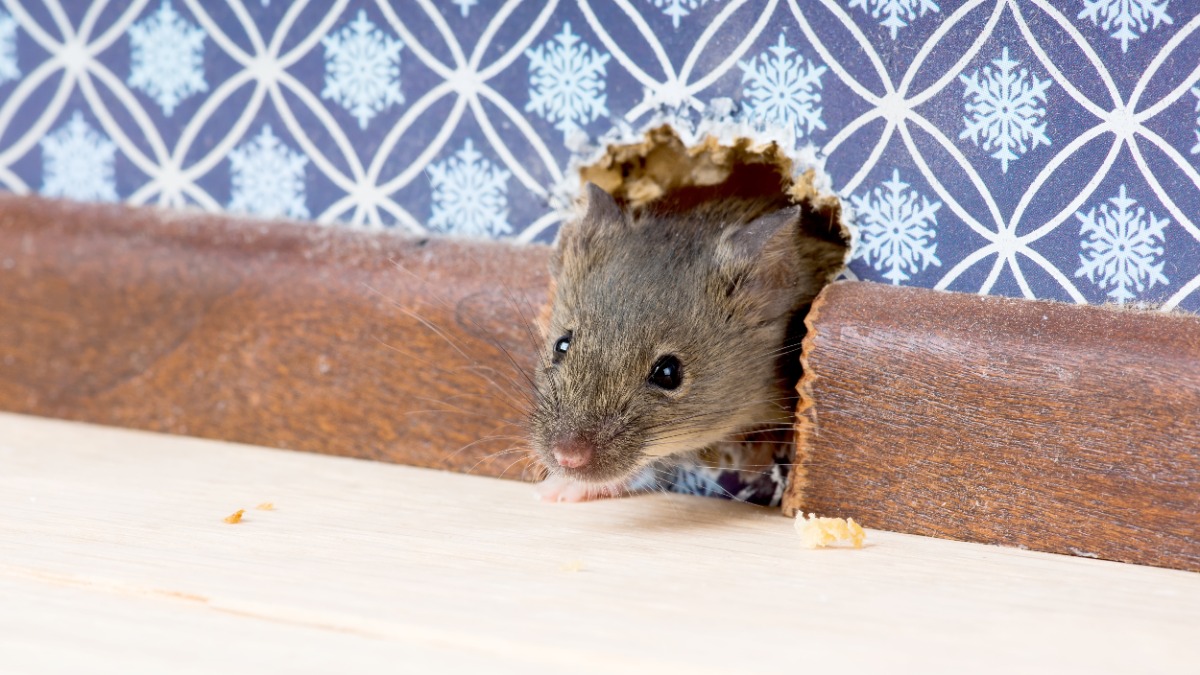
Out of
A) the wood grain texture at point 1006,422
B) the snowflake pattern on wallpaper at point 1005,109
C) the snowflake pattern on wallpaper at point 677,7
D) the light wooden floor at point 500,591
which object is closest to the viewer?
the light wooden floor at point 500,591

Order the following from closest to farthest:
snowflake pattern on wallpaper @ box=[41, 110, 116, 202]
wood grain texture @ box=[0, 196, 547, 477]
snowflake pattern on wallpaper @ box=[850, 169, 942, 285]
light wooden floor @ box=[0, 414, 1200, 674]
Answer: light wooden floor @ box=[0, 414, 1200, 674], snowflake pattern on wallpaper @ box=[850, 169, 942, 285], wood grain texture @ box=[0, 196, 547, 477], snowflake pattern on wallpaper @ box=[41, 110, 116, 202]

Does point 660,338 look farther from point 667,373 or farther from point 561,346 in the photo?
point 561,346

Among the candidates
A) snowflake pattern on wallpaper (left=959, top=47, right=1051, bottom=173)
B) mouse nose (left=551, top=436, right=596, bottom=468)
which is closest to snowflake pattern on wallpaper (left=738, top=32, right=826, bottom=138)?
snowflake pattern on wallpaper (left=959, top=47, right=1051, bottom=173)

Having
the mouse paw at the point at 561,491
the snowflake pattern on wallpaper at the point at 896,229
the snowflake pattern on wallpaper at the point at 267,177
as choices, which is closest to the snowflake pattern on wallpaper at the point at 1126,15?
the snowflake pattern on wallpaper at the point at 896,229

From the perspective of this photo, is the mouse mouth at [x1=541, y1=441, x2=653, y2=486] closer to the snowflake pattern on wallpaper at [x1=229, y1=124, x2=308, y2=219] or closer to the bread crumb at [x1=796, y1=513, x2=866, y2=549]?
the bread crumb at [x1=796, y1=513, x2=866, y2=549]

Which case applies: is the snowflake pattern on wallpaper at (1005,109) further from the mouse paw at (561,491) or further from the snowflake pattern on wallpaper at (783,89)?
the mouse paw at (561,491)

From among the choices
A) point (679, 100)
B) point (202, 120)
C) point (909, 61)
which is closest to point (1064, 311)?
point (909, 61)
